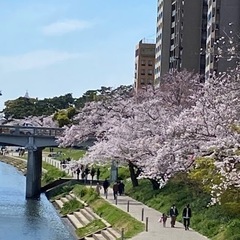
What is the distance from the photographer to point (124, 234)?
25.5m

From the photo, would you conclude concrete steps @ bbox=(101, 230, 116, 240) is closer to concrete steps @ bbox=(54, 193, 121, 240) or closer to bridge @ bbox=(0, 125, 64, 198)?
concrete steps @ bbox=(54, 193, 121, 240)

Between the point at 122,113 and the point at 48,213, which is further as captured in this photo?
the point at 122,113

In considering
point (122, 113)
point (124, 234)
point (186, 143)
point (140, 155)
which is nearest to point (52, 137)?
point (122, 113)

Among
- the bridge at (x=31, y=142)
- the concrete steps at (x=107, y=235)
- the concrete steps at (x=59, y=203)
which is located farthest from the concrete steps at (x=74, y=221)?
the bridge at (x=31, y=142)

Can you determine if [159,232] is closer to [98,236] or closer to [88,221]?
[98,236]

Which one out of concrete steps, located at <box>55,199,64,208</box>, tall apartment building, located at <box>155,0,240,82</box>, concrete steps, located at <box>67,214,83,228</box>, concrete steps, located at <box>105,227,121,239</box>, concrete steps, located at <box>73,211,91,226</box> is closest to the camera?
concrete steps, located at <box>105,227,121,239</box>

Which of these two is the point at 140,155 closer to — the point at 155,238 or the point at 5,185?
the point at 155,238

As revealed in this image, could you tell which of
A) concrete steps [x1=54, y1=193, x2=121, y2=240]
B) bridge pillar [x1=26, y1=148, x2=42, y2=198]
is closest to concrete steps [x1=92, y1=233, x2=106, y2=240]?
concrete steps [x1=54, y1=193, x2=121, y2=240]

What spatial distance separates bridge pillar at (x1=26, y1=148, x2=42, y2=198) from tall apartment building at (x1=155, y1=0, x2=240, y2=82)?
19.6 metres

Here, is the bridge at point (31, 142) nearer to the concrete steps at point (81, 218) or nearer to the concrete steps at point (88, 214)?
the concrete steps at point (81, 218)

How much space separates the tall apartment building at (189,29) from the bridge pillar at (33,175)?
64.3ft

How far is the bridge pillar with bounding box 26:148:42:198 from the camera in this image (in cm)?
4981

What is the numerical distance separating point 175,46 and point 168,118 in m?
46.6

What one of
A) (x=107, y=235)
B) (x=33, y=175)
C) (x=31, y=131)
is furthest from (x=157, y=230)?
(x=31, y=131)
